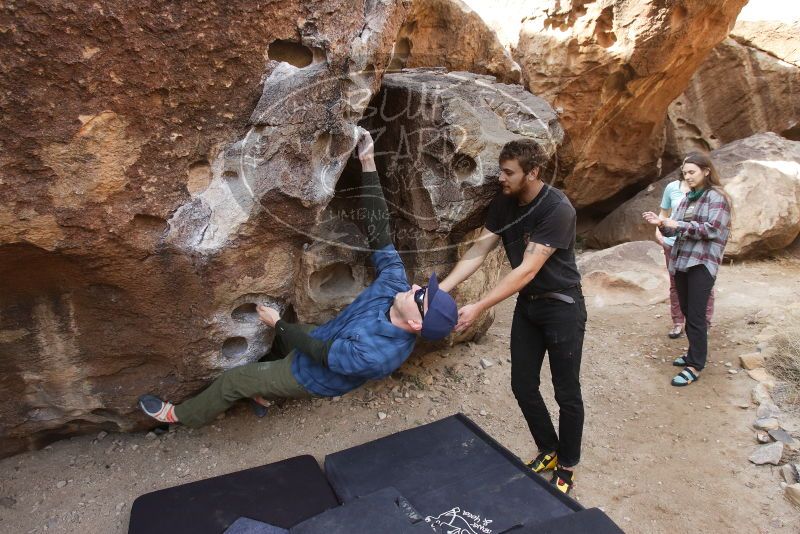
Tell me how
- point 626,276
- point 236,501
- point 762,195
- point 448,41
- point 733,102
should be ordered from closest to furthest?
point 236,501 < point 448,41 < point 626,276 < point 762,195 < point 733,102

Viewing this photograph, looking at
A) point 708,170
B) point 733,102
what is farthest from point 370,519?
point 733,102

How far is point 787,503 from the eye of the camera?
9.77 feet

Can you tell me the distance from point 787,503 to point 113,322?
354cm

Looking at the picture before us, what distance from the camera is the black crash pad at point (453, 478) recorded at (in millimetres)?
2660

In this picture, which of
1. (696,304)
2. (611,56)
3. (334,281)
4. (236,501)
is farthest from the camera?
(611,56)

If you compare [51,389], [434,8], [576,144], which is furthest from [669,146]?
[51,389]

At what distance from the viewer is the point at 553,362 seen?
2852 mm

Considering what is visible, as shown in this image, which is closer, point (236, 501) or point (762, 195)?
point (236, 501)

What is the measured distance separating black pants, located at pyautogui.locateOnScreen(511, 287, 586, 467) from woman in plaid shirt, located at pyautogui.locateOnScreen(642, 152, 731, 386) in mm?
1454

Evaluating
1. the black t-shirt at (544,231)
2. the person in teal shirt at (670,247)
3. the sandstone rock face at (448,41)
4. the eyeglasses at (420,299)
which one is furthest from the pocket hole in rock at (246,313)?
the person in teal shirt at (670,247)

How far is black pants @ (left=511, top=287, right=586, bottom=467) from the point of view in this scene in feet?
9.09

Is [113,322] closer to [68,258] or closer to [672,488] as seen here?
[68,258]

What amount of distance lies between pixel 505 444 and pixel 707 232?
1.91 meters

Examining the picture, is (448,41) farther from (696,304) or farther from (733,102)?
(733,102)
